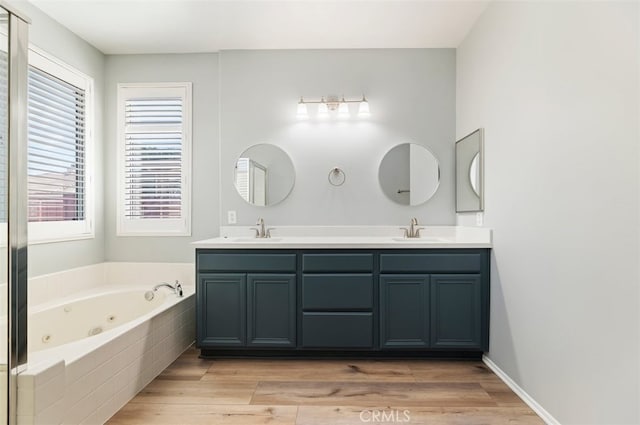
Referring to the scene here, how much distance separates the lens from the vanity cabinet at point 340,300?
8.55 feet

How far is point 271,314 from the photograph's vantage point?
8.61ft

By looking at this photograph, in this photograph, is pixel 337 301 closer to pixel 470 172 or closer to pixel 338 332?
pixel 338 332

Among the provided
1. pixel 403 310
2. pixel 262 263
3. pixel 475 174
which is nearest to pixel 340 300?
pixel 403 310

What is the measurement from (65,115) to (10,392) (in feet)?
7.29

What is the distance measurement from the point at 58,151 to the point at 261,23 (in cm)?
185

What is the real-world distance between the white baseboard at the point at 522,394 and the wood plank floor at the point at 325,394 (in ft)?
0.11

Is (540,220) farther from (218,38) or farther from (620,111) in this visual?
(218,38)

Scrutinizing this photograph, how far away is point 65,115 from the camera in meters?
2.88

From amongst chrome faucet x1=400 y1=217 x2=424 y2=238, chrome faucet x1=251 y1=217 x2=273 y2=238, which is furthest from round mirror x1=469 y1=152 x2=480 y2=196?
chrome faucet x1=251 y1=217 x2=273 y2=238

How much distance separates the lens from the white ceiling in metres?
2.56

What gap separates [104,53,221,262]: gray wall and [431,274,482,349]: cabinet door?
2020 millimetres

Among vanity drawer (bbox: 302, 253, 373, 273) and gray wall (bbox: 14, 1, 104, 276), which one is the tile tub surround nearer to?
gray wall (bbox: 14, 1, 104, 276)

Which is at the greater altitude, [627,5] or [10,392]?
[627,5]

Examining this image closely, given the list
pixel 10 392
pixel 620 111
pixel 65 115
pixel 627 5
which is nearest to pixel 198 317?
pixel 10 392
